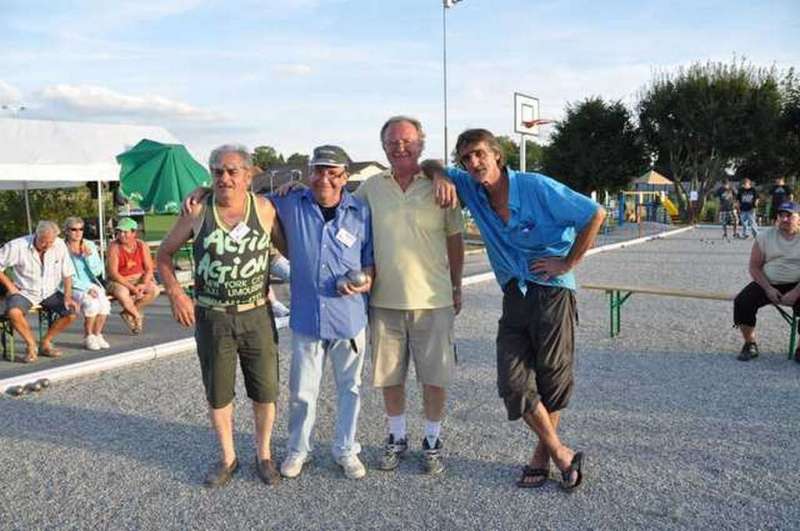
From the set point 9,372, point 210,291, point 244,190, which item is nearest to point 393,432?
point 210,291

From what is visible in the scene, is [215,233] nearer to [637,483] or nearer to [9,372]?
[637,483]

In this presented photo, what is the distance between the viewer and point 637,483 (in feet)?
11.2

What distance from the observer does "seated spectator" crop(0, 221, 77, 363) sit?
6254 mm

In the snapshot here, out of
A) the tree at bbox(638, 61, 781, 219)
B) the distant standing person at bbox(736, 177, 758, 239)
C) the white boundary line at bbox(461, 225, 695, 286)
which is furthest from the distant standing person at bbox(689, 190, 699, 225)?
the distant standing person at bbox(736, 177, 758, 239)

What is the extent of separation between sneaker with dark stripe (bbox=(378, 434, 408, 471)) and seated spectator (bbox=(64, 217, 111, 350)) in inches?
163

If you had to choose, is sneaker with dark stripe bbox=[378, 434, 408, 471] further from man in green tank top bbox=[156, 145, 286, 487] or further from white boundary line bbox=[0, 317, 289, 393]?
white boundary line bbox=[0, 317, 289, 393]

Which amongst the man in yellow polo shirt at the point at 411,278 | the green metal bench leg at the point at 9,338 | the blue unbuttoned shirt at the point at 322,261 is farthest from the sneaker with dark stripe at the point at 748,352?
the green metal bench leg at the point at 9,338

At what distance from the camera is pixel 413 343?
3633mm

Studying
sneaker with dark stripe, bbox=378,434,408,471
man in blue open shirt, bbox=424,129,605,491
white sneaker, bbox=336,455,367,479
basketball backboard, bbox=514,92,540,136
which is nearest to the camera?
man in blue open shirt, bbox=424,129,605,491

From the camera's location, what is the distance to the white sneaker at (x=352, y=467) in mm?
3562

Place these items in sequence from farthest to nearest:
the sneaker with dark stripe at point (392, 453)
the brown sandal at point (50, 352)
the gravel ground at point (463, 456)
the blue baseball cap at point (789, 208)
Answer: the brown sandal at point (50, 352)
the blue baseball cap at point (789, 208)
the sneaker with dark stripe at point (392, 453)
the gravel ground at point (463, 456)

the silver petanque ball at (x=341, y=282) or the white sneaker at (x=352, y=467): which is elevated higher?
the silver petanque ball at (x=341, y=282)

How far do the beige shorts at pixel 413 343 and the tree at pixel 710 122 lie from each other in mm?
29599

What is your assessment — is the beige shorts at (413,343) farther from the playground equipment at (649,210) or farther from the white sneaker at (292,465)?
the playground equipment at (649,210)
